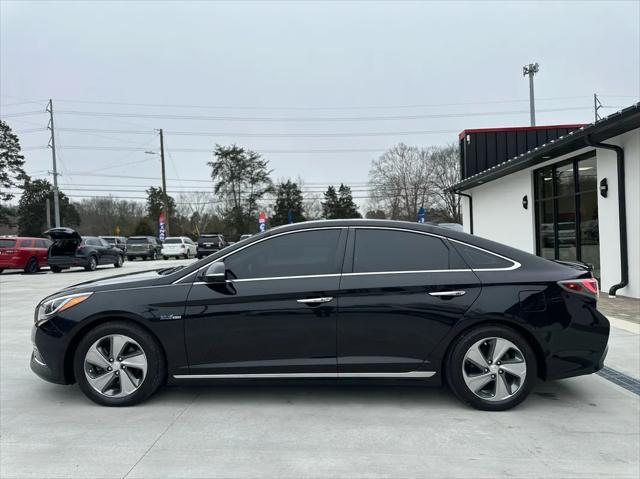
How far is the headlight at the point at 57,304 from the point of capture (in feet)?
14.5

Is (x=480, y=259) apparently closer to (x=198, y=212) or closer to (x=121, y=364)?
(x=121, y=364)

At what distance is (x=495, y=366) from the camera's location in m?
4.23

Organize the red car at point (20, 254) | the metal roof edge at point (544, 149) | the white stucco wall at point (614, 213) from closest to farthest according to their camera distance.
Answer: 1. the metal roof edge at point (544, 149)
2. the white stucco wall at point (614, 213)
3. the red car at point (20, 254)

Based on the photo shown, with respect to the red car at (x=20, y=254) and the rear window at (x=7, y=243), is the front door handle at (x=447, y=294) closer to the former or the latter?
the red car at (x=20, y=254)

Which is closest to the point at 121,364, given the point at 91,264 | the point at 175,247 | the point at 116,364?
the point at 116,364

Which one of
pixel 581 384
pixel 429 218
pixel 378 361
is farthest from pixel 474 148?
pixel 429 218

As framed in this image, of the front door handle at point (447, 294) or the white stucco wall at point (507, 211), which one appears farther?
the white stucco wall at point (507, 211)

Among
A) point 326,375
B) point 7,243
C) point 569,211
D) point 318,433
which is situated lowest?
point 318,433

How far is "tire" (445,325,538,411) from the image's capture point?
4227mm

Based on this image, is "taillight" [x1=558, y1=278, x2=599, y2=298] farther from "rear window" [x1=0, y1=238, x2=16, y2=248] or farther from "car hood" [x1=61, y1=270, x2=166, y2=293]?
"rear window" [x1=0, y1=238, x2=16, y2=248]

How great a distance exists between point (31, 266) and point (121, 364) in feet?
68.5

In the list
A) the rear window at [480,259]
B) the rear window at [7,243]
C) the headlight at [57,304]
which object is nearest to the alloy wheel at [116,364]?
the headlight at [57,304]

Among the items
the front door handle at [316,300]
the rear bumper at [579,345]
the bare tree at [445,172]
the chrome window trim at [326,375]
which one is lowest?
the chrome window trim at [326,375]

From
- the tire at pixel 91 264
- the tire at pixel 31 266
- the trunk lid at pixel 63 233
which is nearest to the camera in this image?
the trunk lid at pixel 63 233
